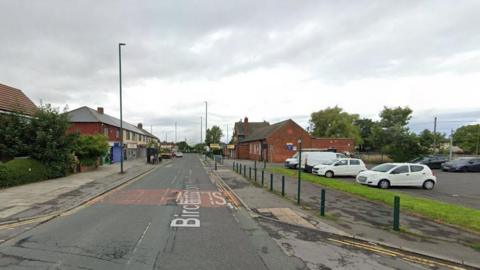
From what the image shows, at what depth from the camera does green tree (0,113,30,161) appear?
1978 cm

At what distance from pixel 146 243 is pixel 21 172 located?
47.8 feet

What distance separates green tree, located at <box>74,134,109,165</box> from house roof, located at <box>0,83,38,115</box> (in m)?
4.77

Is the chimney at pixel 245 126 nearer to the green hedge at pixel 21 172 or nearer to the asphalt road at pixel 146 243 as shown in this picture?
the green hedge at pixel 21 172

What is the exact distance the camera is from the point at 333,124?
76.4 m

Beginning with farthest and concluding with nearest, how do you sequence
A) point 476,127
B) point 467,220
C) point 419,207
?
point 476,127 → point 419,207 → point 467,220

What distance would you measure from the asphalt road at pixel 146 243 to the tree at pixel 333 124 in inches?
2668

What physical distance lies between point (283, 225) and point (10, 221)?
727 centimetres

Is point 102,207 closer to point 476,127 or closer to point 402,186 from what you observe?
point 402,186

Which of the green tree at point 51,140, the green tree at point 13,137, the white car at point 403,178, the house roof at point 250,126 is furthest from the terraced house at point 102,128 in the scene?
the white car at point 403,178

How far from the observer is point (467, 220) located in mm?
9570

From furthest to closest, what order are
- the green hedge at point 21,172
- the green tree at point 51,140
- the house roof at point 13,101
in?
the house roof at point 13,101, the green tree at point 51,140, the green hedge at point 21,172

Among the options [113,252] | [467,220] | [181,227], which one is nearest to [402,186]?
A: [467,220]

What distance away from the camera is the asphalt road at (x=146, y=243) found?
586 cm

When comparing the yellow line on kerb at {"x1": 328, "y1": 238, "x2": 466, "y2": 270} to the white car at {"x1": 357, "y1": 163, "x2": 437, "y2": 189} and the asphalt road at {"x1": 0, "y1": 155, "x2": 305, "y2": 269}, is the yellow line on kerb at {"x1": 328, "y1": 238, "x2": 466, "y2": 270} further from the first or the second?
the white car at {"x1": 357, "y1": 163, "x2": 437, "y2": 189}
